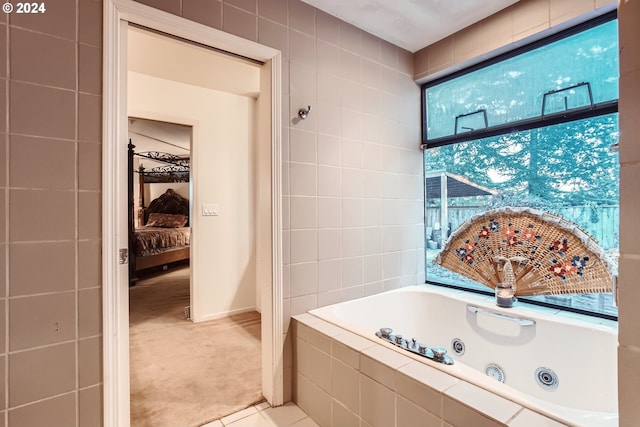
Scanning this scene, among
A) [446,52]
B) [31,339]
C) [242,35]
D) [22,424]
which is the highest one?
[446,52]

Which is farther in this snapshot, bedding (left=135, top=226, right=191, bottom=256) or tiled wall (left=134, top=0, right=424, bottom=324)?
bedding (left=135, top=226, right=191, bottom=256)

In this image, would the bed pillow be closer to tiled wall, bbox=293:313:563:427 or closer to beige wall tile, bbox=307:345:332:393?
tiled wall, bbox=293:313:563:427

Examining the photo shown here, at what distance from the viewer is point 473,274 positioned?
2203mm

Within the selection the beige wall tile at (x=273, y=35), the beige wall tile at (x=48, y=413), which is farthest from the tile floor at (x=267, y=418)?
the beige wall tile at (x=273, y=35)

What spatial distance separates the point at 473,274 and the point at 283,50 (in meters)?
1.93

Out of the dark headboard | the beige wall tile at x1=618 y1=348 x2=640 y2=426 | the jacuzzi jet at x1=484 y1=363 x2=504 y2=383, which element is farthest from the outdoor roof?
the dark headboard

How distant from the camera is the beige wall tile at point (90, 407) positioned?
1.24 meters

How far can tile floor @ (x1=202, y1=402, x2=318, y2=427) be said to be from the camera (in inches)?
63.0

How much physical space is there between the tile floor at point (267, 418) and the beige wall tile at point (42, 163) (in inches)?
53.2

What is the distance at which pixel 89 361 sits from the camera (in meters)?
1.25

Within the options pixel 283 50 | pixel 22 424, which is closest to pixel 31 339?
pixel 22 424

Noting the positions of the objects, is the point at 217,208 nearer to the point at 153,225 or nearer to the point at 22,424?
the point at 22,424

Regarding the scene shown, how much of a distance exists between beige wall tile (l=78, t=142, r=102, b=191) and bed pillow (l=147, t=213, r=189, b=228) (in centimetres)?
504

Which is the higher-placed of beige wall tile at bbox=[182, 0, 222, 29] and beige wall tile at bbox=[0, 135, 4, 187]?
beige wall tile at bbox=[182, 0, 222, 29]
